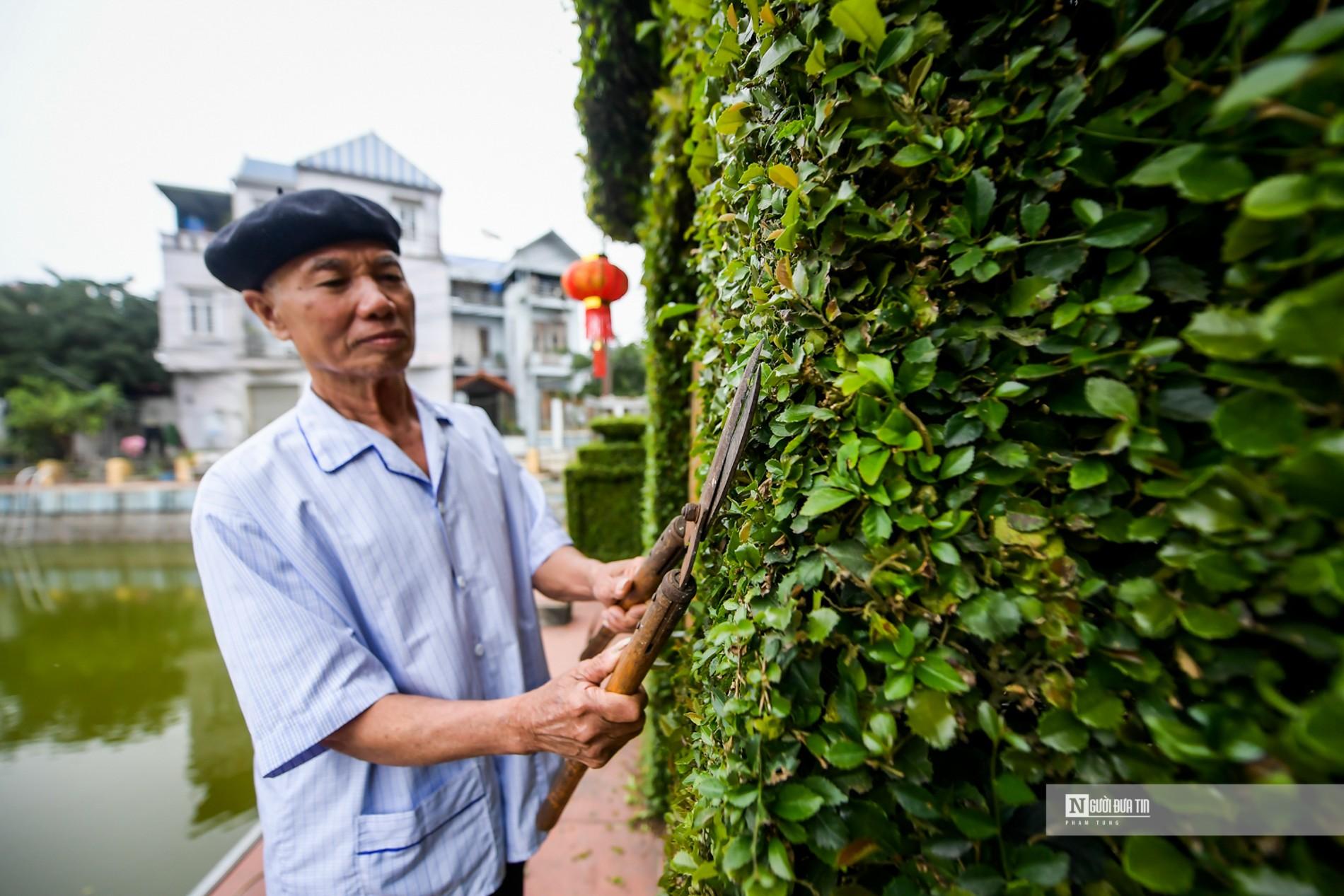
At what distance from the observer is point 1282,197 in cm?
40

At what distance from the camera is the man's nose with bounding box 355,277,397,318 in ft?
5.10

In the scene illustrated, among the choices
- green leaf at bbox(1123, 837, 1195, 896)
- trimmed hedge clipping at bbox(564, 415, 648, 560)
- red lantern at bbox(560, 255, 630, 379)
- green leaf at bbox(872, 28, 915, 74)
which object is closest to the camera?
green leaf at bbox(1123, 837, 1195, 896)

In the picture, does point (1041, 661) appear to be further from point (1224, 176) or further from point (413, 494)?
point (413, 494)

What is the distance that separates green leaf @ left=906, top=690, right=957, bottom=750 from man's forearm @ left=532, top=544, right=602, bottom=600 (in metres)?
1.18

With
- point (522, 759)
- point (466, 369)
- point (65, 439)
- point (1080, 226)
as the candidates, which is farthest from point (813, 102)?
point (65, 439)

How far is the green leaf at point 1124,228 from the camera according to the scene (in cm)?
51

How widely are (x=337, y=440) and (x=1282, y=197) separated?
1.83m

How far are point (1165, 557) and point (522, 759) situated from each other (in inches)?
64.9

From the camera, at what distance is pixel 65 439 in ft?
57.8

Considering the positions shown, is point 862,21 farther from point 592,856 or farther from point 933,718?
point 592,856

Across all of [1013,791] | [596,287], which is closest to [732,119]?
[1013,791]

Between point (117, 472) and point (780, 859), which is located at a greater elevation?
point (780, 859)

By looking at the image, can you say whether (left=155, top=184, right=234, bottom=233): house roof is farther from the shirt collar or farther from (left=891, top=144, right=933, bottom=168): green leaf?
(left=891, top=144, right=933, bottom=168): green leaf

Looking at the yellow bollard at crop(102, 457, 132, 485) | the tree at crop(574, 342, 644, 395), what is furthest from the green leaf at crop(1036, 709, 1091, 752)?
the tree at crop(574, 342, 644, 395)
